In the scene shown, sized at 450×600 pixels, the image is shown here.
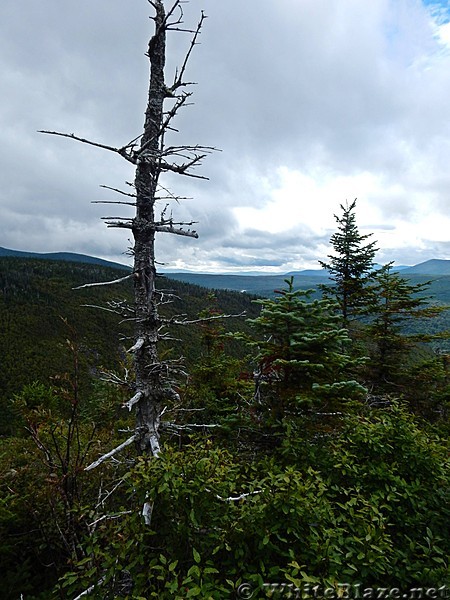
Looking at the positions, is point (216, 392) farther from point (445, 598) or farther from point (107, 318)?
point (107, 318)

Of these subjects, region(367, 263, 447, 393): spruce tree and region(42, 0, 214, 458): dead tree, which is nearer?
region(42, 0, 214, 458): dead tree

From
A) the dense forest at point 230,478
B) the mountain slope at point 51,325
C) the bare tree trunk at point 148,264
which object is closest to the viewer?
the dense forest at point 230,478

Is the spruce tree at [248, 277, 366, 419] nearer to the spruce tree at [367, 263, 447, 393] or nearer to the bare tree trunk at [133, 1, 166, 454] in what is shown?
the bare tree trunk at [133, 1, 166, 454]

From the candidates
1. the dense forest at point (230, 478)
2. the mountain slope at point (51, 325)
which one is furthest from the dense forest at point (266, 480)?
the mountain slope at point (51, 325)

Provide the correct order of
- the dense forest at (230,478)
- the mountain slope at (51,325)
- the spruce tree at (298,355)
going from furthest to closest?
the mountain slope at (51,325)
the spruce tree at (298,355)
the dense forest at (230,478)

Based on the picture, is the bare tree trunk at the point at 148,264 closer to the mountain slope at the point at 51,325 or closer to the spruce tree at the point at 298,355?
the spruce tree at the point at 298,355

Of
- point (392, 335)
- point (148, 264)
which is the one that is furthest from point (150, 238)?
point (392, 335)

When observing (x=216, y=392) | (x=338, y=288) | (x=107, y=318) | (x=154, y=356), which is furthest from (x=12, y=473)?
(x=107, y=318)

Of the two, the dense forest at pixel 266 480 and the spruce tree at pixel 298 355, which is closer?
the dense forest at pixel 266 480

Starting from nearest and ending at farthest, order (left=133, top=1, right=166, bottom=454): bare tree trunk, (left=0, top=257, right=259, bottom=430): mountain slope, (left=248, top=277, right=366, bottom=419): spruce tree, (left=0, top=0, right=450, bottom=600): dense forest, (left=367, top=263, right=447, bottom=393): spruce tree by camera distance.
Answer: (left=0, top=0, right=450, bottom=600): dense forest < (left=133, top=1, right=166, bottom=454): bare tree trunk < (left=248, top=277, right=366, bottom=419): spruce tree < (left=367, top=263, right=447, bottom=393): spruce tree < (left=0, top=257, right=259, bottom=430): mountain slope

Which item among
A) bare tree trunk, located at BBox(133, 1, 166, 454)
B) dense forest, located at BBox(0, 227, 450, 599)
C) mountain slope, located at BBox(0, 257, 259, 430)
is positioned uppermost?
bare tree trunk, located at BBox(133, 1, 166, 454)

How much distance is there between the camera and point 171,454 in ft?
11.8

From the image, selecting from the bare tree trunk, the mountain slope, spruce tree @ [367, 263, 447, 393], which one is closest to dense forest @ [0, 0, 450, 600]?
the bare tree trunk

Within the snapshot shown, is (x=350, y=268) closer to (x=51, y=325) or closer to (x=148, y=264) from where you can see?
(x=148, y=264)
